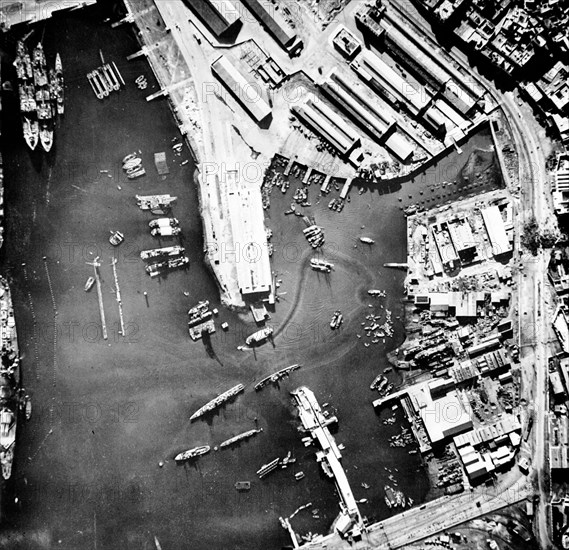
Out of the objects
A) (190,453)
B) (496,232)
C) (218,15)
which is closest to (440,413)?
(496,232)

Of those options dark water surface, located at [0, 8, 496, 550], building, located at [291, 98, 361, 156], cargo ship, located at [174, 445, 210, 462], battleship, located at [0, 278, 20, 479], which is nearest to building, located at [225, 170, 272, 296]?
dark water surface, located at [0, 8, 496, 550]

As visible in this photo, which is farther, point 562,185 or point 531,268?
point 531,268

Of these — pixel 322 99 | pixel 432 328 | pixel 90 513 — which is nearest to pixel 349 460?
pixel 432 328

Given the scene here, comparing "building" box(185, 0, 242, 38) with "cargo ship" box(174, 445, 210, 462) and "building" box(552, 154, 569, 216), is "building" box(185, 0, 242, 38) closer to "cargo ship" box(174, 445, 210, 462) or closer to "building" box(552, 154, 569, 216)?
"building" box(552, 154, 569, 216)

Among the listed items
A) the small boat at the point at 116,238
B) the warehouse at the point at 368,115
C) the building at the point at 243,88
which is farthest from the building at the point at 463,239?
the small boat at the point at 116,238

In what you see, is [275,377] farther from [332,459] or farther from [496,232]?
[496,232]

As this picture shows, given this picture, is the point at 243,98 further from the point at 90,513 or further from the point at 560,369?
the point at 90,513
